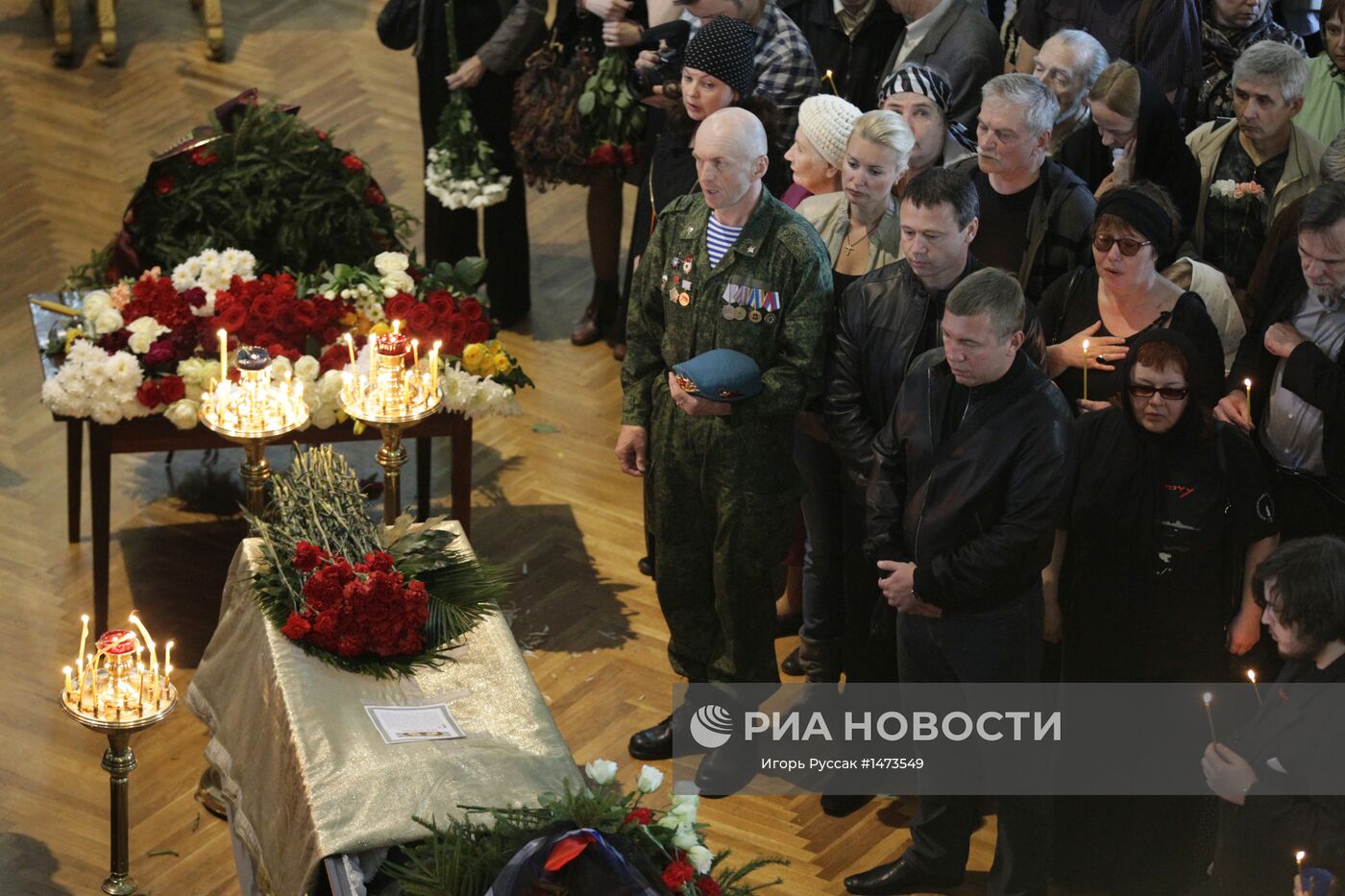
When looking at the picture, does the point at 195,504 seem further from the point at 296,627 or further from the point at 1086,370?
the point at 1086,370

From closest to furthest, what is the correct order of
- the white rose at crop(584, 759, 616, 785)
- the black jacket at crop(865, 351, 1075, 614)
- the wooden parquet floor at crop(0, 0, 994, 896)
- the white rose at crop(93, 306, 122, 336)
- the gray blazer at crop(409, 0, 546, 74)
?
the white rose at crop(584, 759, 616, 785), the black jacket at crop(865, 351, 1075, 614), the wooden parquet floor at crop(0, 0, 994, 896), the white rose at crop(93, 306, 122, 336), the gray blazer at crop(409, 0, 546, 74)

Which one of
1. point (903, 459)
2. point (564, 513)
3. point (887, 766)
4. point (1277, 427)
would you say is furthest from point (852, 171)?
point (564, 513)

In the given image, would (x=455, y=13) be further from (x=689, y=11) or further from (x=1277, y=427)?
(x=1277, y=427)

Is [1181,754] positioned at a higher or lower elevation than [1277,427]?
lower

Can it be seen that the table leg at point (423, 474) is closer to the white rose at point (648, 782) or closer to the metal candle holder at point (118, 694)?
the metal candle holder at point (118, 694)

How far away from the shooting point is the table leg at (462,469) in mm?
5625

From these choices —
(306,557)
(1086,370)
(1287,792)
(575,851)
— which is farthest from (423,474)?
(1287,792)

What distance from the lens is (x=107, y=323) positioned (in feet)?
18.1

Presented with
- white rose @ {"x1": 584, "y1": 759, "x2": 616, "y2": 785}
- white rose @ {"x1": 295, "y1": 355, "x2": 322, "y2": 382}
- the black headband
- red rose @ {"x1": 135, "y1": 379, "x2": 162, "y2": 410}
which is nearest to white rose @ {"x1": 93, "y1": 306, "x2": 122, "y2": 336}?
red rose @ {"x1": 135, "y1": 379, "x2": 162, "y2": 410}

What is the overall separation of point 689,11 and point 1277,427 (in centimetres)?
262

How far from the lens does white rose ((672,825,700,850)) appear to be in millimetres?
3506

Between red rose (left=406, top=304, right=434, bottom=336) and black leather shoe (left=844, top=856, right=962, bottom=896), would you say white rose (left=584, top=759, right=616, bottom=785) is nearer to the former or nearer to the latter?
black leather shoe (left=844, top=856, right=962, bottom=896)

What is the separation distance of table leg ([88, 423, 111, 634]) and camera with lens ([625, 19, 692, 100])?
2.07m

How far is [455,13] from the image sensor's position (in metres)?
7.13
